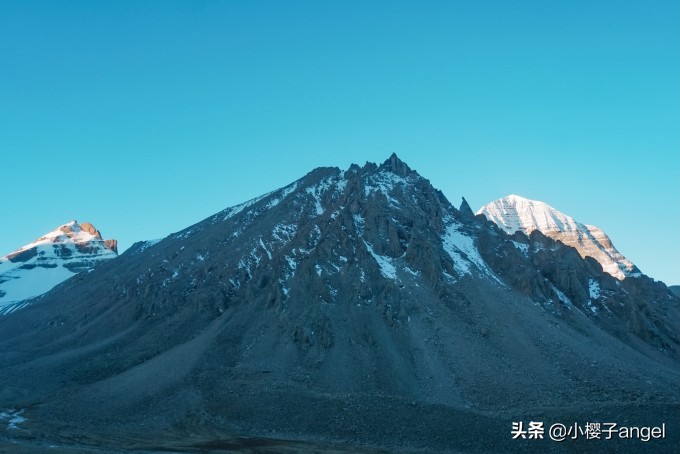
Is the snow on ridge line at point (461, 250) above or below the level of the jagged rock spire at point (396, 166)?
below

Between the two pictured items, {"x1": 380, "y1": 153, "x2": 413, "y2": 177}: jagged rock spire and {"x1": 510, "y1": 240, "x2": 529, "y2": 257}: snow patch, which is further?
{"x1": 380, "y1": 153, "x2": 413, "y2": 177}: jagged rock spire

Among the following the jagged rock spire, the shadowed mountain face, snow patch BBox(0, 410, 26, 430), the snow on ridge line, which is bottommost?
snow patch BBox(0, 410, 26, 430)

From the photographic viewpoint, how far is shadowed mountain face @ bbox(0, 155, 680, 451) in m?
81.5

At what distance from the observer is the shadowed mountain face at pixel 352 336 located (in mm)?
81500

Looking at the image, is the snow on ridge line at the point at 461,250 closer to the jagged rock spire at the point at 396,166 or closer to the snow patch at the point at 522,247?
the snow patch at the point at 522,247

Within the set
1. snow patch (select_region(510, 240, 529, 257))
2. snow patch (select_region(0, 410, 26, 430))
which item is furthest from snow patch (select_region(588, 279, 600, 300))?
snow patch (select_region(0, 410, 26, 430))

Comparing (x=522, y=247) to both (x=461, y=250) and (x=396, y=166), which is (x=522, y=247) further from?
(x=396, y=166)

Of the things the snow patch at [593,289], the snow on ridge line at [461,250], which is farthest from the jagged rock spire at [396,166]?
the snow patch at [593,289]

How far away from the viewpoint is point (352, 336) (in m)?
101

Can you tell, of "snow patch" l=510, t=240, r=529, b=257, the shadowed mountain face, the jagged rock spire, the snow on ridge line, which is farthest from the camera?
the jagged rock spire

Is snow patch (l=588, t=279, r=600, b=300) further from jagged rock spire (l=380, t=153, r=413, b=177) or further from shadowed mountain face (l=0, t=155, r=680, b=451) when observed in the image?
jagged rock spire (l=380, t=153, r=413, b=177)

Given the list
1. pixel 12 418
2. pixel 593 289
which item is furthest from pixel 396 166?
pixel 12 418

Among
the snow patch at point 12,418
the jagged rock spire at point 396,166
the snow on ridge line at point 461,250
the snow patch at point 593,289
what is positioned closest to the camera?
the snow patch at point 12,418

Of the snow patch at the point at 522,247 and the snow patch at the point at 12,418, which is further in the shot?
the snow patch at the point at 522,247
